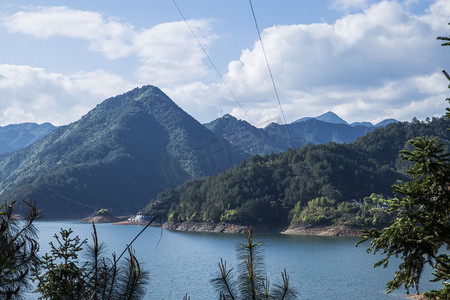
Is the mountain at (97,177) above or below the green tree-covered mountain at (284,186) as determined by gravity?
above

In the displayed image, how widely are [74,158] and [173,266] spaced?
141557 millimetres

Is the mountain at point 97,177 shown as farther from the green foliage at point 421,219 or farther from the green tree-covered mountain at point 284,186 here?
the green foliage at point 421,219

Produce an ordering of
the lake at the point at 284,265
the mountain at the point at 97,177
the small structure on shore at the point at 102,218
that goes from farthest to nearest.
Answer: the mountain at the point at 97,177 → the small structure on shore at the point at 102,218 → the lake at the point at 284,265

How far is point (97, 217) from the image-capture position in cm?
12469

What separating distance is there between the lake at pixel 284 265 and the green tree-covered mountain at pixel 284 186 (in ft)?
46.4

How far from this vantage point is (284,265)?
4925 cm

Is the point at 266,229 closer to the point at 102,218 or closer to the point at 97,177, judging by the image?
the point at 102,218

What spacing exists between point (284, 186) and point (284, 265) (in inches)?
2008

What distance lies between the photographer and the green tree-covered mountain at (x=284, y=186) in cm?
9156

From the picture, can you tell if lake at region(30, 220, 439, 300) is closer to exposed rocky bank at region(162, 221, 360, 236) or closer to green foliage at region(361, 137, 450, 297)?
exposed rocky bank at region(162, 221, 360, 236)

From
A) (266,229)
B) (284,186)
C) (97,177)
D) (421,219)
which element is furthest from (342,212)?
(97,177)

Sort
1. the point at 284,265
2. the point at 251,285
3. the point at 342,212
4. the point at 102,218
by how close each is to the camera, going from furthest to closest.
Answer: the point at 102,218
the point at 342,212
the point at 284,265
the point at 251,285

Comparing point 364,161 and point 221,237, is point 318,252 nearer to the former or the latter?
point 221,237

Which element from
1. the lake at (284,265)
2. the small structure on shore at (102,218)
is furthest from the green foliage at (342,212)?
the small structure on shore at (102,218)
